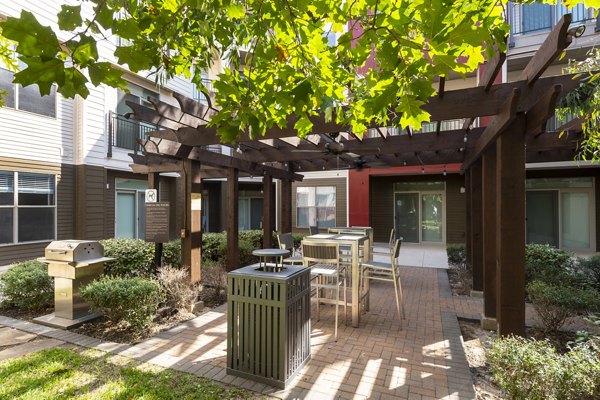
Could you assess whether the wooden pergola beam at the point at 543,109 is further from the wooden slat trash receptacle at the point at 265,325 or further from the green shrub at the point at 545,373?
the wooden slat trash receptacle at the point at 265,325

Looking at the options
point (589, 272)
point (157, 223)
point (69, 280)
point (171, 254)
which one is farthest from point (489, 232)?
point (69, 280)

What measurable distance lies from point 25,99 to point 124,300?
A: 24.2ft

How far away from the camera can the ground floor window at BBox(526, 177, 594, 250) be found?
1081cm

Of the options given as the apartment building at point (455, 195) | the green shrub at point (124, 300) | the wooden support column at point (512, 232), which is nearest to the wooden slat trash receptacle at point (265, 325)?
the green shrub at point (124, 300)

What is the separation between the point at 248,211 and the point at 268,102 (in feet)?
46.1

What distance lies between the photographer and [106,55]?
9570 mm

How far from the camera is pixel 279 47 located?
8.58 feet

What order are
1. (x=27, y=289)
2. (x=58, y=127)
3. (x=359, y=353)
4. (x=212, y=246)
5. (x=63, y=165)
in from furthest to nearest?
(x=63, y=165) → (x=58, y=127) → (x=212, y=246) → (x=27, y=289) → (x=359, y=353)

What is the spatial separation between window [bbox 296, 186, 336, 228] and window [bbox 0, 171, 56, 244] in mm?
9018

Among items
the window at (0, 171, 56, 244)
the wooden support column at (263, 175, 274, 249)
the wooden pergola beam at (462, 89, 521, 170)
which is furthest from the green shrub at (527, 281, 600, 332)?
the window at (0, 171, 56, 244)

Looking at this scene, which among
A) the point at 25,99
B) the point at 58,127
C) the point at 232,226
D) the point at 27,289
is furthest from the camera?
the point at 58,127

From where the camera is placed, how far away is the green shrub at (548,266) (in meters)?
5.29

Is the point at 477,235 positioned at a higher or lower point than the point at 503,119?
lower

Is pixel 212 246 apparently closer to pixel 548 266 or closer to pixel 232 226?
pixel 232 226
